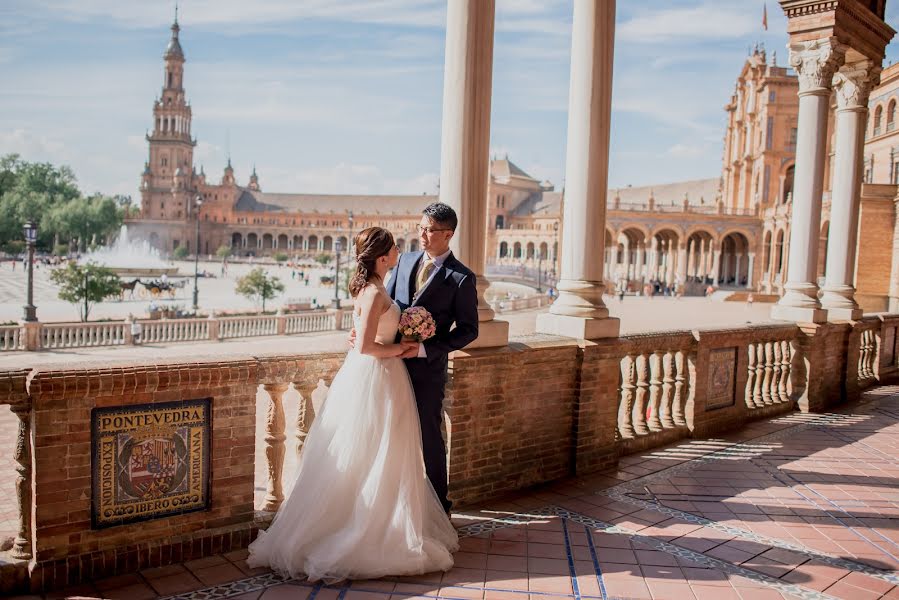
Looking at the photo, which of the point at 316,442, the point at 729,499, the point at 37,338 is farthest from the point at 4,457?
the point at 37,338

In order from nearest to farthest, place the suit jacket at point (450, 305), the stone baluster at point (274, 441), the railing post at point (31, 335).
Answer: the suit jacket at point (450, 305), the stone baluster at point (274, 441), the railing post at point (31, 335)

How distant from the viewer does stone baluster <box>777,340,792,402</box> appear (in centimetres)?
933

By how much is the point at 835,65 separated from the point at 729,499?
21.6ft

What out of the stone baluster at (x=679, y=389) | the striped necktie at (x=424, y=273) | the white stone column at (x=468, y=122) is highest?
the white stone column at (x=468, y=122)

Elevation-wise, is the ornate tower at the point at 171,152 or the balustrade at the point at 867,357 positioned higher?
the ornate tower at the point at 171,152

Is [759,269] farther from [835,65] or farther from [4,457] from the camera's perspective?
[4,457]

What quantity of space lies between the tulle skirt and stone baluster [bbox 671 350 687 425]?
407cm

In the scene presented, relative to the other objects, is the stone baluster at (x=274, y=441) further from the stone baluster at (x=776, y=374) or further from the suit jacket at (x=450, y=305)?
the stone baluster at (x=776, y=374)

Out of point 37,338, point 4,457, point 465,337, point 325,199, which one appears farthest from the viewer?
point 325,199

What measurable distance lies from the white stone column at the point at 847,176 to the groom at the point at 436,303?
811 centimetres

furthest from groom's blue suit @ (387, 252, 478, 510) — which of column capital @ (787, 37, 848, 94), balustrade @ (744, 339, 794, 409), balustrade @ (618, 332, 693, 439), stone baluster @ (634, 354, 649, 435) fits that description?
column capital @ (787, 37, 848, 94)

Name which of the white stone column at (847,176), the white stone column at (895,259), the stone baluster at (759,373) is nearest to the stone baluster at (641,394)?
the stone baluster at (759,373)

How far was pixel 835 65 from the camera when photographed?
9336mm

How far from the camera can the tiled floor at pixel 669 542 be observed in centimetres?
383
